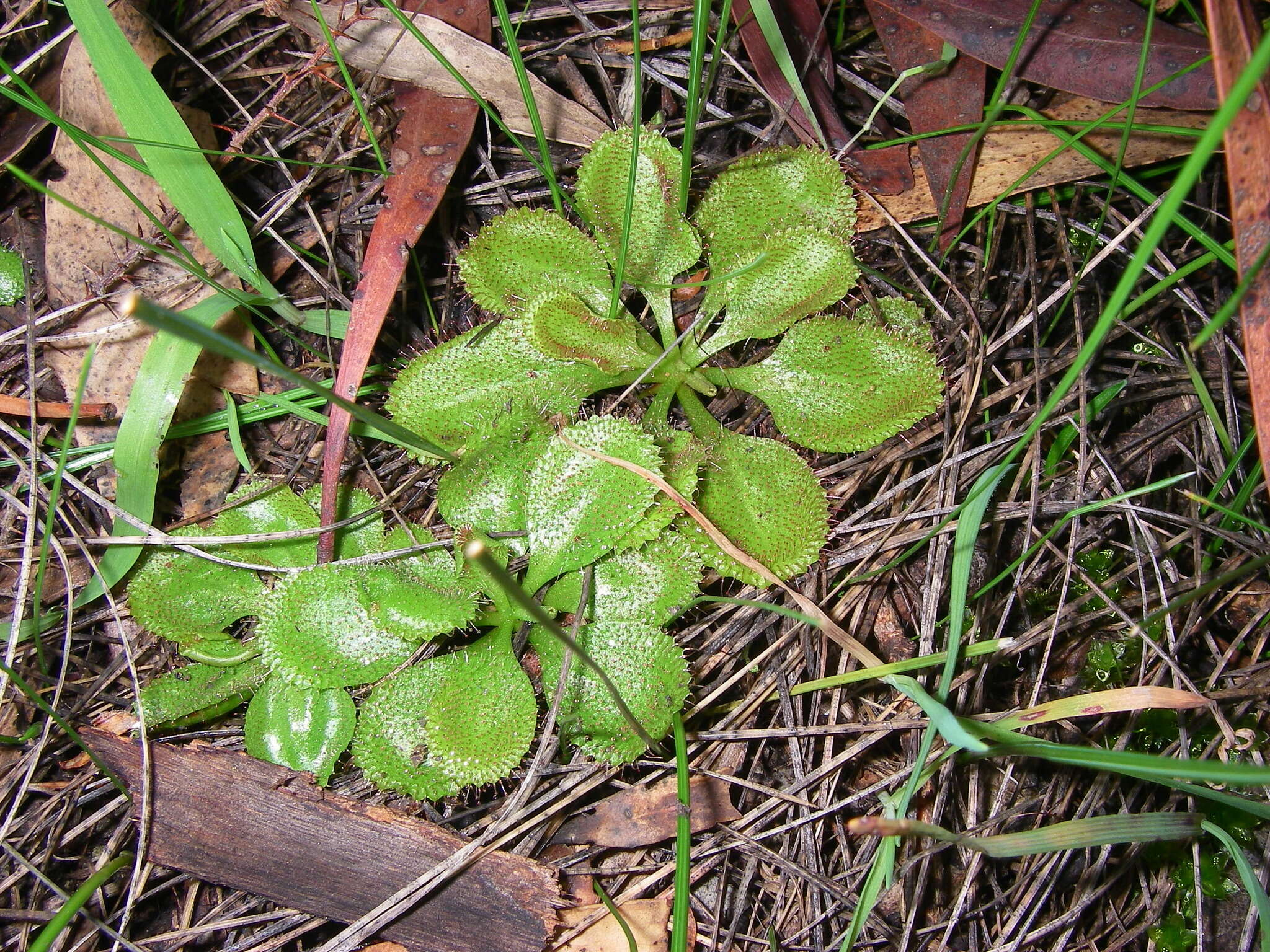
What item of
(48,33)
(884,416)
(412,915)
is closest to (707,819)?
(412,915)

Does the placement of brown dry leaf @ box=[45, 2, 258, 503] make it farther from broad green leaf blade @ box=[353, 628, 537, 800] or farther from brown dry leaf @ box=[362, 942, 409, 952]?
brown dry leaf @ box=[362, 942, 409, 952]

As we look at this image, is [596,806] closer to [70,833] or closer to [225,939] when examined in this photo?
[225,939]

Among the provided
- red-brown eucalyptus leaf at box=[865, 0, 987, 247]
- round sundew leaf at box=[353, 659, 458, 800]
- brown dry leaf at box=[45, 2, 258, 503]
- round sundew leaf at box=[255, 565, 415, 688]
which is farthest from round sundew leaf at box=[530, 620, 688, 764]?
red-brown eucalyptus leaf at box=[865, 0, 987, 247]

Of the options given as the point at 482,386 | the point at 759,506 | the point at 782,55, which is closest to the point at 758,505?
the point at 759,506

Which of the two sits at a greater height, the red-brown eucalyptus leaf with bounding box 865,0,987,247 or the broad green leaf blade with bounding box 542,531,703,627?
the red-brown eucalyptus leaf with bounding box 865,0,987,247

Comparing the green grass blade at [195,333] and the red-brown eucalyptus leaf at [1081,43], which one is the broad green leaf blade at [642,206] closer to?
the red-brown eucalyptus leaf at [1081,43]

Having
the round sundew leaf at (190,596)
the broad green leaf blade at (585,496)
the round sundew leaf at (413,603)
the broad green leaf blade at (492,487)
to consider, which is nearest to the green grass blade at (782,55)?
the broad green leaf blade at (585,496)

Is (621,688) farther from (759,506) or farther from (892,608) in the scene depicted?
(892,608)
